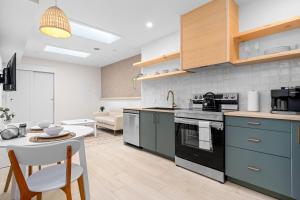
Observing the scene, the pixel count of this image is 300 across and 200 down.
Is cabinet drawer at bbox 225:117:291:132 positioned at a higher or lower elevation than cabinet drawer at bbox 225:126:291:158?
higher

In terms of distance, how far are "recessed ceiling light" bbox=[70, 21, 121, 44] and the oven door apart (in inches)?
106

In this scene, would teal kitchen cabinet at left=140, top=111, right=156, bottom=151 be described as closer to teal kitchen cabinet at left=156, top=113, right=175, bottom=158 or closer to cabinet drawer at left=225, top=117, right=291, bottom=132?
teal kitchen cabinet at left=156, top=113, right=175, bottom=158

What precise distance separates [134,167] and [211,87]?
1951 millimetres

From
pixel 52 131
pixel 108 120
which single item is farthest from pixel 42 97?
pixel 52 131

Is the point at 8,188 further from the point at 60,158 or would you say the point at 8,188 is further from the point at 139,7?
the point at 139,7

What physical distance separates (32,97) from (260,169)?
22.0 ft

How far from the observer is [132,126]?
3643mm

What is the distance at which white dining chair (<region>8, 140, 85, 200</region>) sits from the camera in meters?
1.00

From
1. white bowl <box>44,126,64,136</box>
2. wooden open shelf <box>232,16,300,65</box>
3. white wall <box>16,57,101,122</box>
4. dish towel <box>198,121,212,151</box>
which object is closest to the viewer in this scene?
white bowl <box>44,126,64,136</box>

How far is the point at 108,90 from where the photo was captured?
22.0ft

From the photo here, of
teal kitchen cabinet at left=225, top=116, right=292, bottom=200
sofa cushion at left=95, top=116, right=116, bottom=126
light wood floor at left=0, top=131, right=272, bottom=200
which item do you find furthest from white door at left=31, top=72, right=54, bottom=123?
teal kitchen cabinet at left=225, top=116, right=292, bottom=200

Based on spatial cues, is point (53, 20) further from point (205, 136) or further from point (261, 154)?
point (261, 154)

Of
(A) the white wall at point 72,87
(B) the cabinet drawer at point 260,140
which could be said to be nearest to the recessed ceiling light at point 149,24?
(B) the cabinet drawer at point 260,140

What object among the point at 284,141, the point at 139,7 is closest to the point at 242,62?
the point at 284,141
